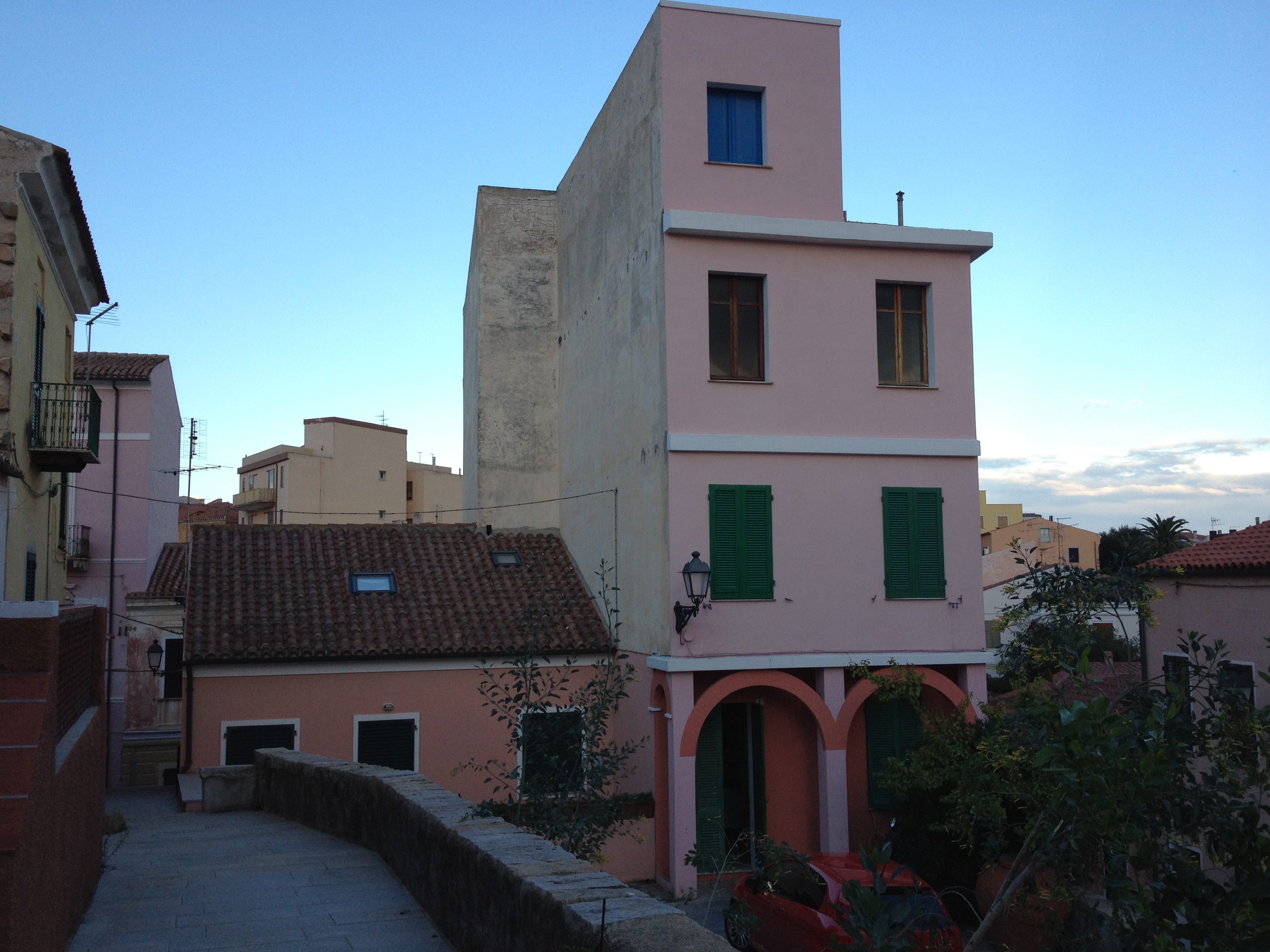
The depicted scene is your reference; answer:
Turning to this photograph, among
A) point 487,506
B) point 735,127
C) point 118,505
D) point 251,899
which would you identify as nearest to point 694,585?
point 735,127

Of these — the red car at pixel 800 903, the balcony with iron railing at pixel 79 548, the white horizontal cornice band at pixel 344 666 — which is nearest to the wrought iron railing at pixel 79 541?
the balcony with iron railing at pixel 79 548

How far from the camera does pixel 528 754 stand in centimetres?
898

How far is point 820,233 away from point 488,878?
42.1ft

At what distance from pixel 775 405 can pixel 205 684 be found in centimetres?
970

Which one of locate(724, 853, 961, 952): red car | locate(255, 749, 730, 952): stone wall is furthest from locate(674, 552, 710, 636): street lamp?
locate(255, 749, 730, 952): stone wall

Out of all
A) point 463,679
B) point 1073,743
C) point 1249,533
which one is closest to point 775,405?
point 463,679

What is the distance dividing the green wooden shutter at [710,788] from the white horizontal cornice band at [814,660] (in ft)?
3.35

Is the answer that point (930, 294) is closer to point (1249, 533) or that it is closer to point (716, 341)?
point (716, 341)

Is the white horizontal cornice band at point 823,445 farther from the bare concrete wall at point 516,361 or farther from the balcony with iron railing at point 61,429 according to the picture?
the balcony with iron railing at point 61,429

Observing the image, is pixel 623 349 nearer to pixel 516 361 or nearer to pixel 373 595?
pixel 516 361

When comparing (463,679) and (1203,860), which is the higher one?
(463,679)

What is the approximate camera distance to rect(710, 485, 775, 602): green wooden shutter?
16.0 m

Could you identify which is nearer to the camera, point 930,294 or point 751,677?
point 751,677

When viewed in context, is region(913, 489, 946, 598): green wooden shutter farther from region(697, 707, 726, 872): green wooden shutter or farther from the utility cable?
the utility cable
